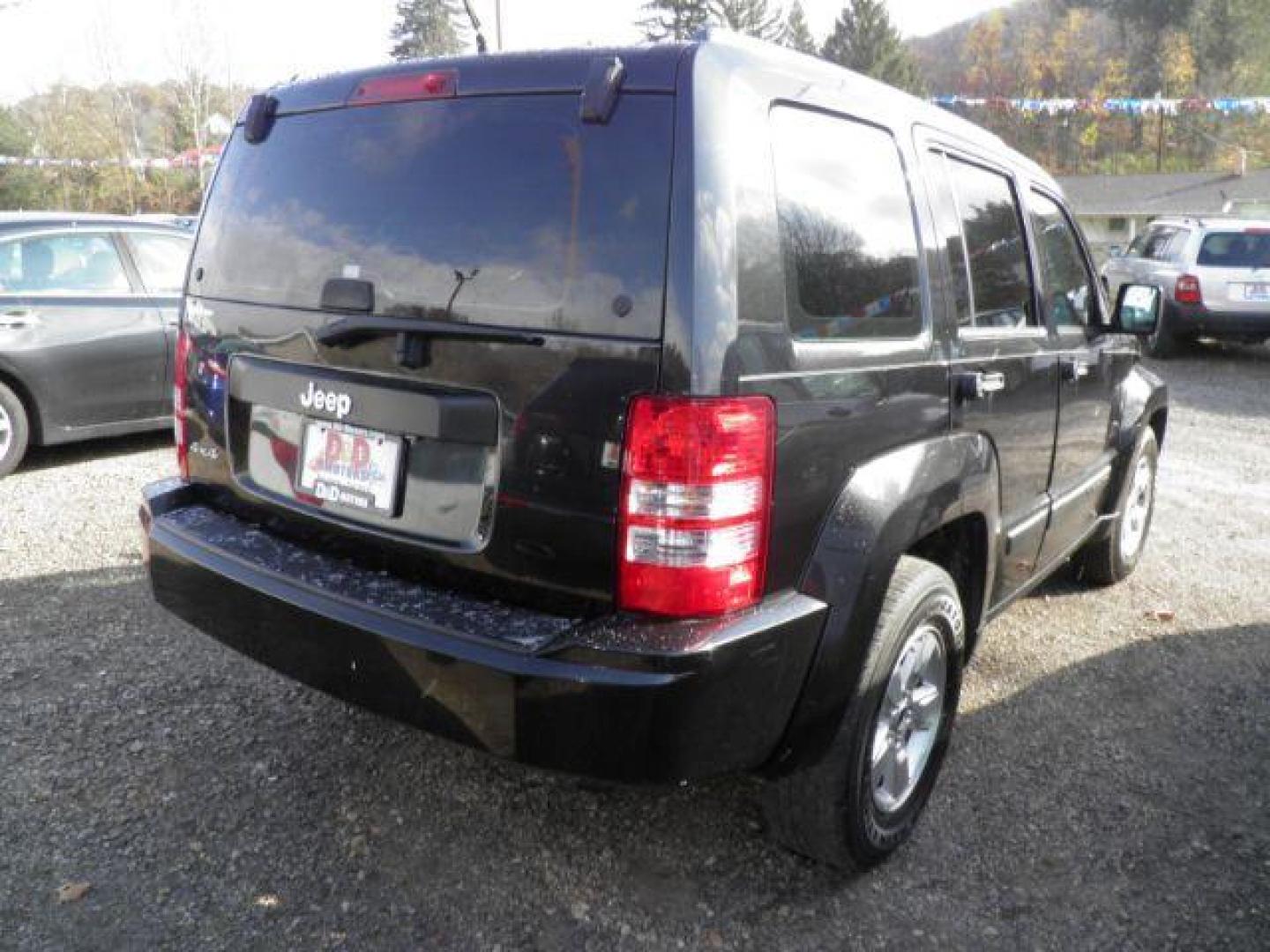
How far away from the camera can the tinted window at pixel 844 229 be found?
2129mm

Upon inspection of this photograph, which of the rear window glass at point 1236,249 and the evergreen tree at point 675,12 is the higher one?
the evergreen tree at point 675,12

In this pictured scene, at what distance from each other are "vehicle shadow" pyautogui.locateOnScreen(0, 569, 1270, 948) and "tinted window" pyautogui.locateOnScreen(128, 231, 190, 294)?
3.72m

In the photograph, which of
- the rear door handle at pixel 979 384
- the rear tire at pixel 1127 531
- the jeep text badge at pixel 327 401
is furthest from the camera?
the rear tire at pixel 1127 531

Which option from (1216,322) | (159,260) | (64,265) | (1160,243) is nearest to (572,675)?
(64,265)

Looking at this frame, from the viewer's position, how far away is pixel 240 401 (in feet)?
8.48

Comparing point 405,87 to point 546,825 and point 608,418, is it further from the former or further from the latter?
point 546,825

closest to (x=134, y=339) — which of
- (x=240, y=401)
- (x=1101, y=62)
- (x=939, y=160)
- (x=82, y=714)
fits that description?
(x=82, y=714)

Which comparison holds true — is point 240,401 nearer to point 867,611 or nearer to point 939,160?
point 867,611

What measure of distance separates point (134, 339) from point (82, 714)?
378 centimetres

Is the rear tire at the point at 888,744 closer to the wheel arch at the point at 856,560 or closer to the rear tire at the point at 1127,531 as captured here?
the wheel arch at the point at 856,560

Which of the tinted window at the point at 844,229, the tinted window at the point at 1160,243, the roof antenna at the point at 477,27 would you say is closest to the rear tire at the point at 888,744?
the tinted window at the point at 844,229

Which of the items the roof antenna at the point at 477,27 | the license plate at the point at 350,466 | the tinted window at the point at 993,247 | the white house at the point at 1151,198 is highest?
the white house at the point at 1151,198

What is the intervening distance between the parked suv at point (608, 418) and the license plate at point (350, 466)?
1 centimetres

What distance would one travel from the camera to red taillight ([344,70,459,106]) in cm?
224
